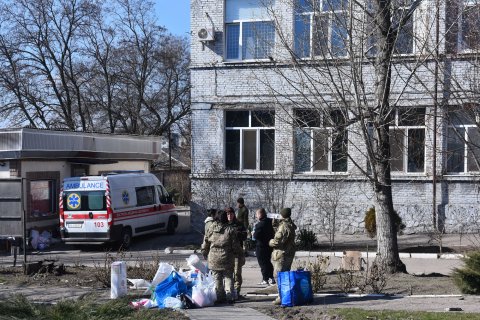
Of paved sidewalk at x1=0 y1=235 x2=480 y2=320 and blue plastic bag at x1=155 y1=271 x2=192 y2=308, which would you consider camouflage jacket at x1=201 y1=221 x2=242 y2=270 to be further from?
paved sidewalk at x1=0 y1=235 x2=480 y2=320

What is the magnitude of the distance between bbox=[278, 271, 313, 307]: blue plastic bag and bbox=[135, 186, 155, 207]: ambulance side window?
12199 millimetres

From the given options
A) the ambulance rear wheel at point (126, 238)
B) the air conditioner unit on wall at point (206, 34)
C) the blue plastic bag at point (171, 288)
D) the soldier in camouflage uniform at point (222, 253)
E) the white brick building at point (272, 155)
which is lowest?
the ambulance rear wheel at point (126, 238)

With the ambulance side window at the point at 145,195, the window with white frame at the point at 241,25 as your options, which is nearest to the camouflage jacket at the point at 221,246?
the ambulance side window at the point at 145,195

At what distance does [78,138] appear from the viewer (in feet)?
84.1

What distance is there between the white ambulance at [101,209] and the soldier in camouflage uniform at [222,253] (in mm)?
9545

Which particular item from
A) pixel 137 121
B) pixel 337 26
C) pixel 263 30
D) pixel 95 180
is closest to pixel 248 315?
pixel 337 26

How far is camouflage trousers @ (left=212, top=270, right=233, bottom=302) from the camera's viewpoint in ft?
41.4


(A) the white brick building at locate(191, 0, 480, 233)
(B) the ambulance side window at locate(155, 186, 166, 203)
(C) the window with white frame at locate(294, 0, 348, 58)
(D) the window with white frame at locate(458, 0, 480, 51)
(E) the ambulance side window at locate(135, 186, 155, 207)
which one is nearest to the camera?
(C) the window with white frame at locate(294, 0, 348, 58)

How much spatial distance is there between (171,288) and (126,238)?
10185mm

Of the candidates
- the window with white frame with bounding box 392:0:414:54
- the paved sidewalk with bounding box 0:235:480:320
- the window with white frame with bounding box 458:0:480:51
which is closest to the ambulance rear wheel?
the paved sidewalk with bounding box 0:235:480:320

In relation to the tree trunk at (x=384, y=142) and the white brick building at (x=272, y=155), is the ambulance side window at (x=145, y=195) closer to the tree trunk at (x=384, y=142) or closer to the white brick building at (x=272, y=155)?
the white brick building at (x=272, y=155)

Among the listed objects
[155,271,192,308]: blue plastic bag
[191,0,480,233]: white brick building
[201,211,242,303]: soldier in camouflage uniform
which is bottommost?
[155,271,192,308]: blue plastic bag

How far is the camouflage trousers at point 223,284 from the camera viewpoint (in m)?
12.6

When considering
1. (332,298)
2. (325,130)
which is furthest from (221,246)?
(325,130)
